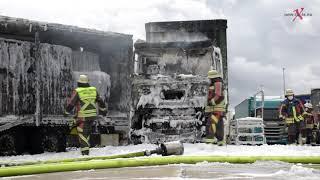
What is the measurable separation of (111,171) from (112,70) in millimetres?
7757

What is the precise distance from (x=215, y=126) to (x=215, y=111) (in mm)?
310

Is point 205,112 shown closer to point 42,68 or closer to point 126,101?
point 126,101

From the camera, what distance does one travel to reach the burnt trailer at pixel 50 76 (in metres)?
11.0

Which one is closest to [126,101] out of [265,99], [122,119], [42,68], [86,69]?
[122,119]

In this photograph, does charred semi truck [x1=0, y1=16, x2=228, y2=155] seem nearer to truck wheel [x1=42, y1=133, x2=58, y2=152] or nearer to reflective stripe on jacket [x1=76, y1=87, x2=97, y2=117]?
truck wheel [x1=42, y1=133, x2=58, y2=152]

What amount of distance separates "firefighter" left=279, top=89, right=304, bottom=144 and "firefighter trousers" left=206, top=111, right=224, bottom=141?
328 cm

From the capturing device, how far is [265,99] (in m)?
20.9

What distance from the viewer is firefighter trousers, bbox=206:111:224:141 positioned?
1084 centimetres

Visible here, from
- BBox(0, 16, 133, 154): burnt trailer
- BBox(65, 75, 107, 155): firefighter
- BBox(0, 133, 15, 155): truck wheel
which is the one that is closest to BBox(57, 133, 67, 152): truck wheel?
BBox(0, 16, 133, 154): burnt trailer

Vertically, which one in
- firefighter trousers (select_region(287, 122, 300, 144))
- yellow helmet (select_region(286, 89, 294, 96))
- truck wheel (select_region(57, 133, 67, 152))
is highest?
yellow helmet (select_region(286, 89, 294, 96))

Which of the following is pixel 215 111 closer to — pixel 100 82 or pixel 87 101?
pixel 87 101

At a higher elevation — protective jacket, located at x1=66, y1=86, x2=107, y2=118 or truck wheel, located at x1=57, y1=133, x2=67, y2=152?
protective jacket, located at x1=66, y1=86, x2=107, y2=118

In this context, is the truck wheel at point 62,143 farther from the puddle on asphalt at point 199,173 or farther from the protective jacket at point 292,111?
the puddle on asphalt at point 199,173

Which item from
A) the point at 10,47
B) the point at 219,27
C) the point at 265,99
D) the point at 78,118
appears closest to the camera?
the point at 78,118
